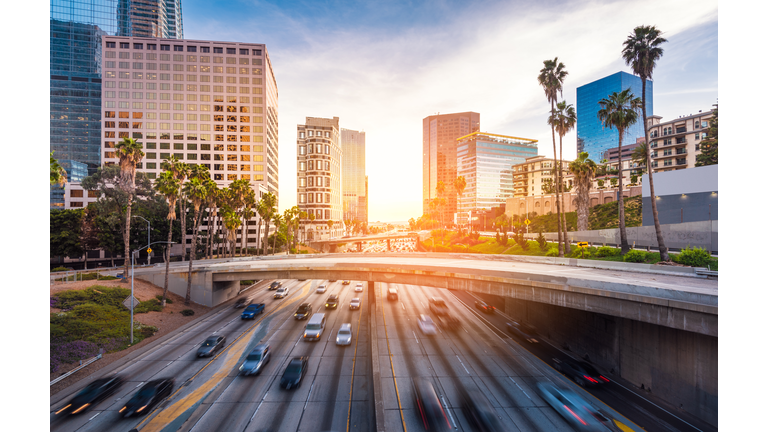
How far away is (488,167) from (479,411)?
18446cm

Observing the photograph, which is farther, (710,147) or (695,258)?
(710,147)

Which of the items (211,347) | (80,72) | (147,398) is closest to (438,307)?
(211,347)

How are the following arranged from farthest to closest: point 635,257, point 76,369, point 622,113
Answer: point 622,113
point 635,257
point 76,369

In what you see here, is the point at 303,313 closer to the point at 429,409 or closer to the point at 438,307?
the point at 438,307

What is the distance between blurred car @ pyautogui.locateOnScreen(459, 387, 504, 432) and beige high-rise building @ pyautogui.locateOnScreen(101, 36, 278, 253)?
98.6 meters

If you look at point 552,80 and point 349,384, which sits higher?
point 552,80

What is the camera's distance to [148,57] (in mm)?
108250

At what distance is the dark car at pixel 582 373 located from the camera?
21438mm

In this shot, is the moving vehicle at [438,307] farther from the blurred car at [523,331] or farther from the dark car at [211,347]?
the dark car at [211,347]

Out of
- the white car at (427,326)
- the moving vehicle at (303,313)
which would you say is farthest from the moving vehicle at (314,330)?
the white car at (427,326)

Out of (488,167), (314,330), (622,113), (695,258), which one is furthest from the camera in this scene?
(488,167)

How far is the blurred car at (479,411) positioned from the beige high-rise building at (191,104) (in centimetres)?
9863

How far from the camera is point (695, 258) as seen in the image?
27766 millimetres

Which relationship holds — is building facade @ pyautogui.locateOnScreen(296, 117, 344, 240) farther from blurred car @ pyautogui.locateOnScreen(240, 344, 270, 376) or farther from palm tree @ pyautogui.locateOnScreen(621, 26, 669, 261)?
palm tree @ pyautogui.locateOnScreen(621, 26, 669, 261)
